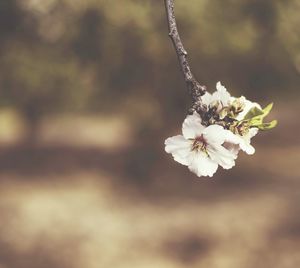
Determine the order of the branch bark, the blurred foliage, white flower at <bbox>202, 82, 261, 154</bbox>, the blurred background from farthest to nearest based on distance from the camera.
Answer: the blurred foliage
the blurred background
white flower at <bbox>202, 82, 261, 154</bbox>
the branch bark

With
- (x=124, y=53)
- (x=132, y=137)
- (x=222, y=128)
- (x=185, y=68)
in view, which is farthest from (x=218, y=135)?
(x=124, y=53)

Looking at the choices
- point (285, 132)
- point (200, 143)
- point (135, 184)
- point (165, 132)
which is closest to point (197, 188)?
point (135, 184)

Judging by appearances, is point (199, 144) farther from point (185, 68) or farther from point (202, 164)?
point (185, 68)

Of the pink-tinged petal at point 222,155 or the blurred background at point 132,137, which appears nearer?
the pink-tinged petal at point 222,155

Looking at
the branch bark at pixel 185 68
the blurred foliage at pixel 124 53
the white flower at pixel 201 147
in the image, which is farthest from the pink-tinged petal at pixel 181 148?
the blurred foliage at pixel 124 53

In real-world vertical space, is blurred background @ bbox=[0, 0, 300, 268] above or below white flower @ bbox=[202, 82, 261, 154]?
above

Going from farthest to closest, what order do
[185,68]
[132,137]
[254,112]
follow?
[132,137], [254,112], [185,68]

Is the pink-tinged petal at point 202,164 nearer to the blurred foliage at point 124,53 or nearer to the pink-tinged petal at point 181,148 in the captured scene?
the pink-tinged petal at point 181,148

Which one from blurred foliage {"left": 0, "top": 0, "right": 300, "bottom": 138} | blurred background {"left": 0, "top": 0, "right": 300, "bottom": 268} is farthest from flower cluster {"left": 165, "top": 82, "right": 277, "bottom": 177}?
blurred foliage {"left": 0, "top": 0, "right": 300, "bottom": 138}

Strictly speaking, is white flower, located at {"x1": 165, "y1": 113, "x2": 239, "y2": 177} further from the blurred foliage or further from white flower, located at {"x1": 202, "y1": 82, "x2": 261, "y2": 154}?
the blurred foliage
